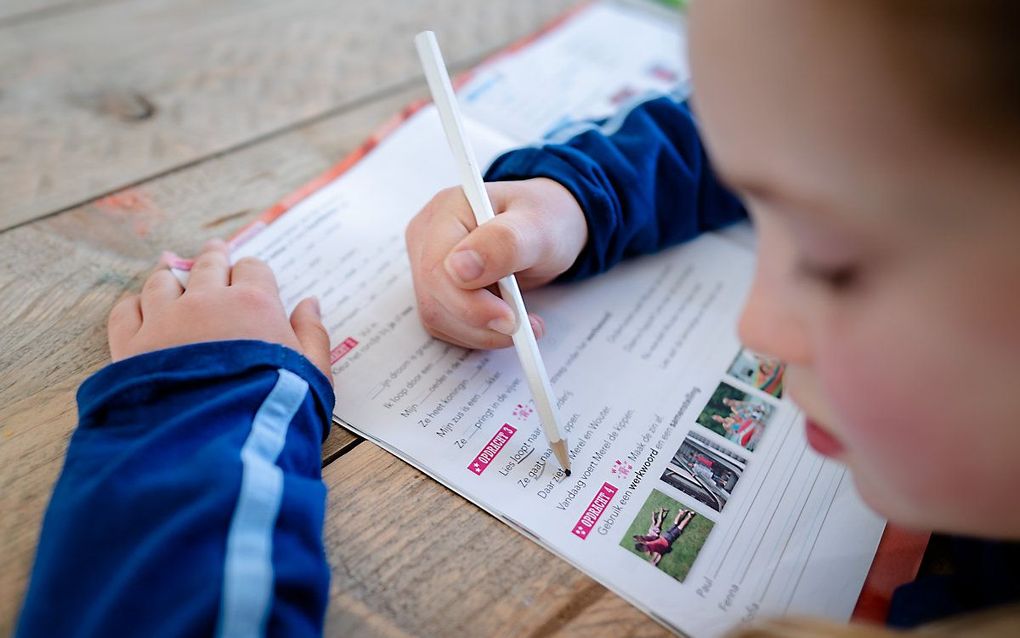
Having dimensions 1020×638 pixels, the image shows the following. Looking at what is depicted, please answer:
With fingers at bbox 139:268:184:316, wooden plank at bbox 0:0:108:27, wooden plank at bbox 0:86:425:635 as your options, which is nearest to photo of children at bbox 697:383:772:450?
wooden plank at bbox 0:86:425:635

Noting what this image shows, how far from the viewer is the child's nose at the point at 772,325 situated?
33 cm

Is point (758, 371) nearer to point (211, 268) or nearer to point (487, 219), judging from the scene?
point (487, 219)

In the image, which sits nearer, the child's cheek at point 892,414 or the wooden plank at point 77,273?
the child's cheek at point 892,414

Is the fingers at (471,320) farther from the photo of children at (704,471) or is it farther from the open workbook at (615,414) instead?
the photo of children at (704,471)

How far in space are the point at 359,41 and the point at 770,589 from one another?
638mm

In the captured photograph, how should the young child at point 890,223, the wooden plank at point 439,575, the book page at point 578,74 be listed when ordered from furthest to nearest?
1. the book page at point 578,74
2. the wooden plank at point 439,575
3. the young child at point 890,223

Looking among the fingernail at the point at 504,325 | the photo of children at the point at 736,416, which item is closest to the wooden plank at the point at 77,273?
the fingernail at the point at 504,325

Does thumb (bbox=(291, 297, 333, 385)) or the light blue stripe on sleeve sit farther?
thumb (bbox=(291, 297, 333, 385))

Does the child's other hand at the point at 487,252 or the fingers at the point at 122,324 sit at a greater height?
the fingers at the point at 122,324

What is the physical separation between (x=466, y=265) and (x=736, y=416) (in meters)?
0.19

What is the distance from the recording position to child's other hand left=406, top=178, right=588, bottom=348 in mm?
458

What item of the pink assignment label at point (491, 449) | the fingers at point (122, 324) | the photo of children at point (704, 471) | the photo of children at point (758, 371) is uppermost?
the fingers at point (122, 324)

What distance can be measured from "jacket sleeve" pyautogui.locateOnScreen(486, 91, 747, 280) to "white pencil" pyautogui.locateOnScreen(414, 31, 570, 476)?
104mm

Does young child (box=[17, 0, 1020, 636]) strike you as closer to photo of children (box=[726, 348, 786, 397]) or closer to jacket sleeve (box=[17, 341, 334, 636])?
jacket sleeve (box=[17, 341, 334, 636])
